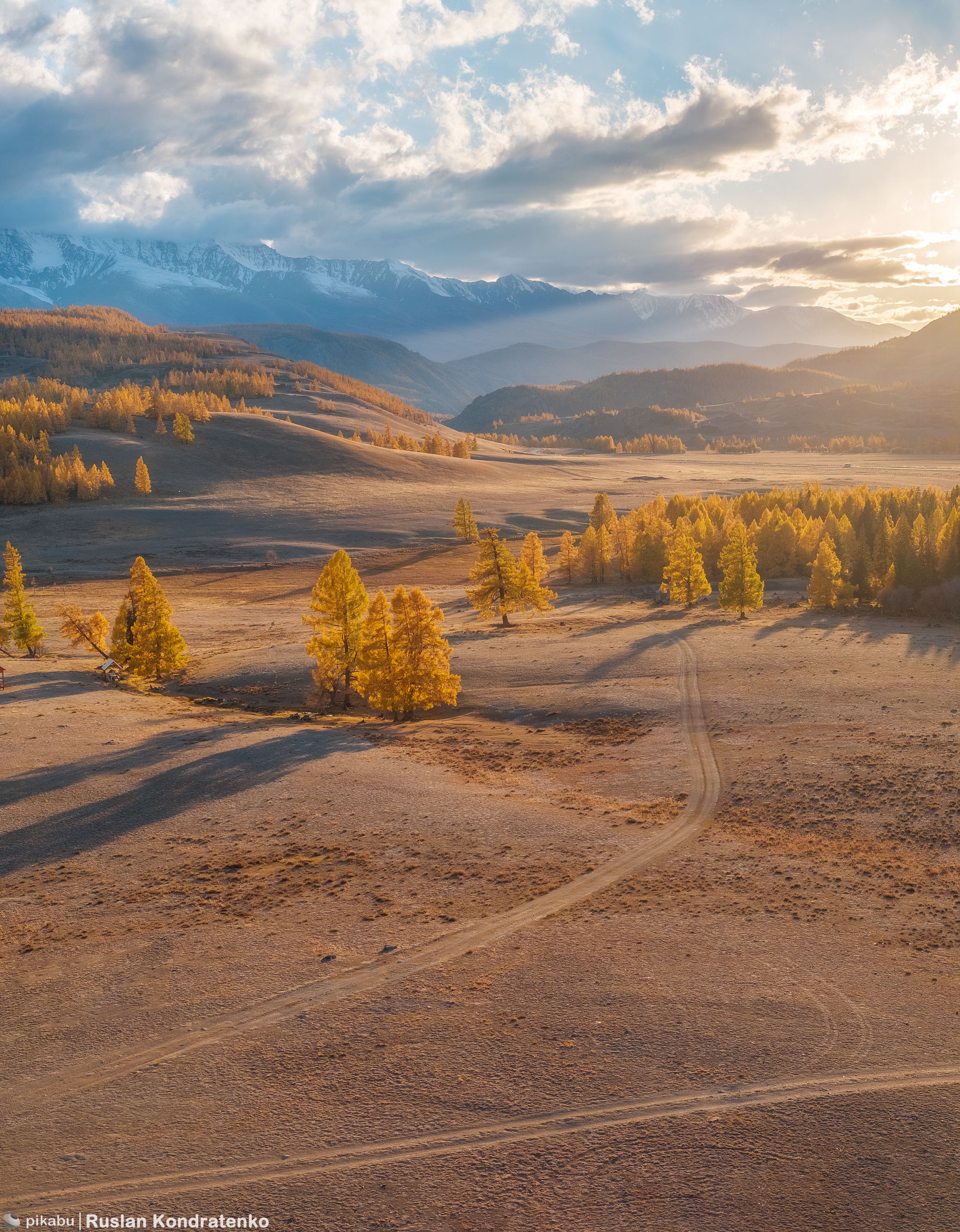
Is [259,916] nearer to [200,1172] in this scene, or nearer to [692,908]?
[200,1172]

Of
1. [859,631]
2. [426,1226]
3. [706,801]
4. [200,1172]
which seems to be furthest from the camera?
[859,631]

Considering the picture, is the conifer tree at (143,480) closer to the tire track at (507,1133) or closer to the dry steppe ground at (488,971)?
the dry steppe ground at (488,971)

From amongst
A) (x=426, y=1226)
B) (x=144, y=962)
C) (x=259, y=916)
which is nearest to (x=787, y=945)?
(x=426, y=1226)

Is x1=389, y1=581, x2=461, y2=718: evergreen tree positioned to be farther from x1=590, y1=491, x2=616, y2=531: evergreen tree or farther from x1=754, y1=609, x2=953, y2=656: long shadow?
x1=590, y1=491, x2=616, y2=531: evergreen tree

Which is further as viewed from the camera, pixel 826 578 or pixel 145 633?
pixel 826 578

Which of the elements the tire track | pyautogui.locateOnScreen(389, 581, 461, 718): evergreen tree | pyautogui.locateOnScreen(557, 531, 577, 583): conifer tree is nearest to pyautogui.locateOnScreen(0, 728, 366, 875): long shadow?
pyautogui.locateOnScreen(389, 581, 461, 718): evergreen tree

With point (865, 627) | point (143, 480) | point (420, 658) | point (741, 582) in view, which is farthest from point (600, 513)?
point (143, 480)

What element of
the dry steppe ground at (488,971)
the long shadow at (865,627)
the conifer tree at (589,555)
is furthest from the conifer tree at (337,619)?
the conifer tree at (589,555)

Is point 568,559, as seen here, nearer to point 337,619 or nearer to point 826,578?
point 826,578
